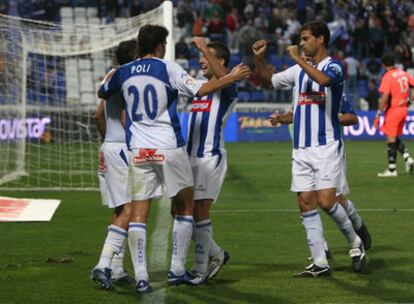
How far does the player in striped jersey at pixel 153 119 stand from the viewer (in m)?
9.08

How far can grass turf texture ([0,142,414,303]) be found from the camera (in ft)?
29.6

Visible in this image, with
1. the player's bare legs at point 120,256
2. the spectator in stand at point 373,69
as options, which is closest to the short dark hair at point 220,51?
the player's bare legs at point 120,256

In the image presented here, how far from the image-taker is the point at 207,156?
9.87 metres

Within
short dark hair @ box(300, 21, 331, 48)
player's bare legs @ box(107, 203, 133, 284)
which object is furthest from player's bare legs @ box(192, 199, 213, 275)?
short dark hair @ box(300, 21, 331, 48)

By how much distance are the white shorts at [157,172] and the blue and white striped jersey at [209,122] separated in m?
0.65

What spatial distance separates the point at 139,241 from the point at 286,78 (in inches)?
88.5

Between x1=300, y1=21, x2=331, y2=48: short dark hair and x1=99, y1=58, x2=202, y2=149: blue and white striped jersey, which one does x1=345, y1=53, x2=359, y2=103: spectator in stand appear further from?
x1=99, y1=58, x2=202, y2=149: blue and white striped jersey

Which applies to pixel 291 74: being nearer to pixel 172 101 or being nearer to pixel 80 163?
pixel 172 101

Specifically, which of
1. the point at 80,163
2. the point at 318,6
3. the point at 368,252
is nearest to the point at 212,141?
the point at 368,252

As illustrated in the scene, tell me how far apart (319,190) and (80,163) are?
13715 mm

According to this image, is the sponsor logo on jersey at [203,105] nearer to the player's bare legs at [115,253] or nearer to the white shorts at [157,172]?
the white shorts at [157,172]

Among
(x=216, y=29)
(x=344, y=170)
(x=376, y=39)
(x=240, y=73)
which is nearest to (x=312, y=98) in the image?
(x=344, y=170)

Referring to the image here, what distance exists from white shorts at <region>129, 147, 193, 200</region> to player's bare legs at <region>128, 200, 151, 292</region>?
0.08 m

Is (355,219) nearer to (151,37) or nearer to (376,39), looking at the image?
(151,37)
